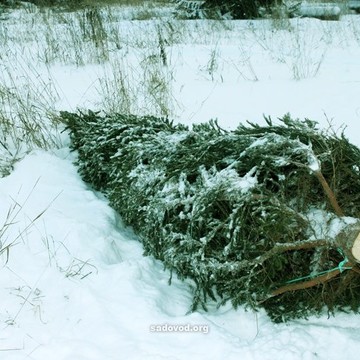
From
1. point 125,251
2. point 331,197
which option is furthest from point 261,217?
point 125,251

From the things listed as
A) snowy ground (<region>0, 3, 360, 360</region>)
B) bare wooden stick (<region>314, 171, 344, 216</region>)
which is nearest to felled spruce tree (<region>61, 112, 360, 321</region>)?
bare wooden stick (<region>314, 171, 344, 216</region>)

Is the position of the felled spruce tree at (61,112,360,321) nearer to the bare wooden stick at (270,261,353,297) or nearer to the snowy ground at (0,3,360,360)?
the bare wooden stick at (270,261,353,297)

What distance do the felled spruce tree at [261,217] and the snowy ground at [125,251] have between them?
14 cm

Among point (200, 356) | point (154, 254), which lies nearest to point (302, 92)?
point (154, 254)

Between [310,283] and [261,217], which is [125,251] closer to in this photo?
[261,217]

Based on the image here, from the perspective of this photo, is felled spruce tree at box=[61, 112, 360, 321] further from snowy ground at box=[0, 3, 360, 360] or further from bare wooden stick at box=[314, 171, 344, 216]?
snowy ground at box=[0, 3, 360, 360]

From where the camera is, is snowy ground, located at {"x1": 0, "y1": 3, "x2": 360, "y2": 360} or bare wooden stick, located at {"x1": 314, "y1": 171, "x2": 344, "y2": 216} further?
bare wooden stick, located at {"x1": 314, "y1": 171, "x2": 344, "y2": 216}

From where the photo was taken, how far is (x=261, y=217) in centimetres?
210

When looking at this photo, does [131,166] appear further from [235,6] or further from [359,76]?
[235,6]

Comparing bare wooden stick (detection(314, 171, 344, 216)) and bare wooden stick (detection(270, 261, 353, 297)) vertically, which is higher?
bare wooden stick (detection(314, 171, 344, 216))

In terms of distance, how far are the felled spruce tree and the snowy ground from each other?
14 cm

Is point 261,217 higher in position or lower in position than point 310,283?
higher

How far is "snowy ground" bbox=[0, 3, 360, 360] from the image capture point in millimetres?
1962

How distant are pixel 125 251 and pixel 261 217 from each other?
3.12 ft
